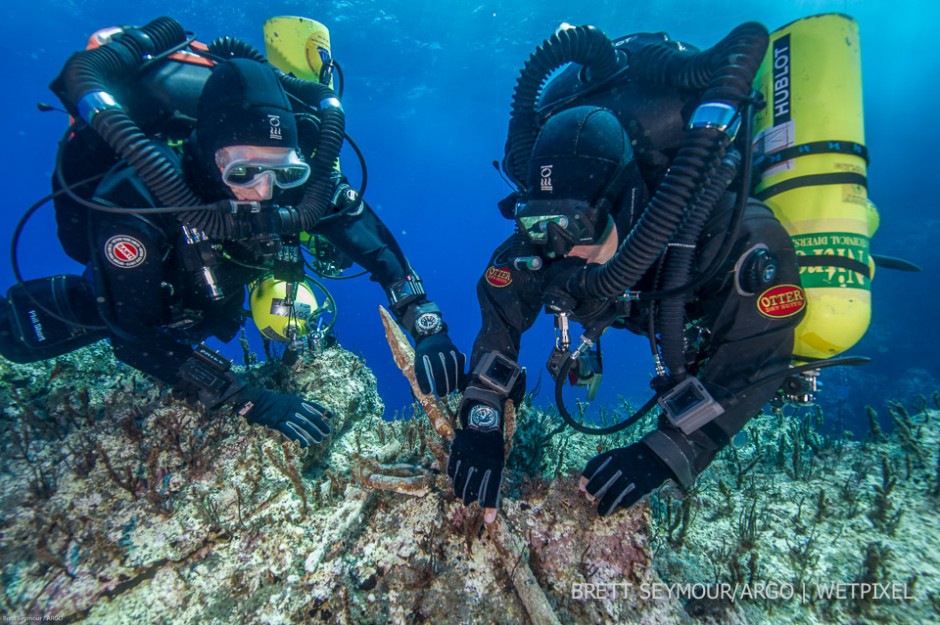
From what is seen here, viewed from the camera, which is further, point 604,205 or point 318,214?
point 318,214

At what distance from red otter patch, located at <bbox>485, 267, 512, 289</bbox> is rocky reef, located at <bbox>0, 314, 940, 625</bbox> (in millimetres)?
904

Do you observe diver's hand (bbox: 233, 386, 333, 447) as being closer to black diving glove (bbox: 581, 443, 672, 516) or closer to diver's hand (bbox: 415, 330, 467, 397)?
diver's hand (bbox: 415, 330, 467, 397)

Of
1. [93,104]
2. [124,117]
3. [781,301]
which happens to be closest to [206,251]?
[124,117]

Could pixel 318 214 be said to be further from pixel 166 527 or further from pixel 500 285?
pixel 166 527

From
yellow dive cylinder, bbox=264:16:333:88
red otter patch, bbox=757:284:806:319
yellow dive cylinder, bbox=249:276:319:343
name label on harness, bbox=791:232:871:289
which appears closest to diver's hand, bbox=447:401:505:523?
red otter patch, bbox=757:284:806:319

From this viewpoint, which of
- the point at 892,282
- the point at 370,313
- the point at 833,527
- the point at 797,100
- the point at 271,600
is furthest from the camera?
the point at 370,313

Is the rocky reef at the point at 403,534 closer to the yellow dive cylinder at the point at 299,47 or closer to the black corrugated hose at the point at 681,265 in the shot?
the black corrugated hose at the point at 681,265

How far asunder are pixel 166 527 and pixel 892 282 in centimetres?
2729

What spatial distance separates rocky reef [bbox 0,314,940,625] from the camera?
7.16 ft

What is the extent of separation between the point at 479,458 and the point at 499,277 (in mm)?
1347

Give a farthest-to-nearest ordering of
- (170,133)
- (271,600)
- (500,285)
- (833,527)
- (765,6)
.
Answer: (765,6) → (170,133) → (500,285) → (833,527) → (271,600)

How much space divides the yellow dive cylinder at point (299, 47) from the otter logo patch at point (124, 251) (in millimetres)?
2794

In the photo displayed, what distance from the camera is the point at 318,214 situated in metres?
3.68

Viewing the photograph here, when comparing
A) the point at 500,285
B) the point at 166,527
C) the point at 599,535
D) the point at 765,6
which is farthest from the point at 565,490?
the point at 765,6
